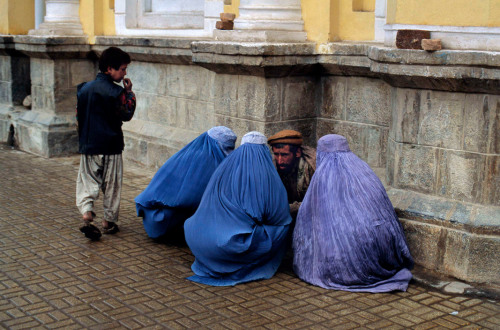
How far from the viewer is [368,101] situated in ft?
20.4

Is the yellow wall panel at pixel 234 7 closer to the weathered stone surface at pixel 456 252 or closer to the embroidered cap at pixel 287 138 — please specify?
the embroidered cap at pixel 287 138

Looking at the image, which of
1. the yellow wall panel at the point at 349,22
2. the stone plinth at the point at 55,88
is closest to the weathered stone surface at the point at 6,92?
the stone plinth at the point at 55,88

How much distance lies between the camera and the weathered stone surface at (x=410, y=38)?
16.2ft

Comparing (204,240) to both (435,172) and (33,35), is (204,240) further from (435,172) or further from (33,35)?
(33,35)

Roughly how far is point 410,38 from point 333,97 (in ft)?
5.27

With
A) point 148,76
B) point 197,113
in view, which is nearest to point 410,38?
point 197,113

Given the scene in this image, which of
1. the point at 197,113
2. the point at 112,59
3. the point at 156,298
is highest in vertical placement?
the point at 112,59

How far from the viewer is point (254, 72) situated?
20.5 feet

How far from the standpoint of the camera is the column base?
20.8 ft

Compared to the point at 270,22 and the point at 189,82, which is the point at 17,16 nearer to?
the point at 189,82

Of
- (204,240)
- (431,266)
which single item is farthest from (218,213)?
(431,266)

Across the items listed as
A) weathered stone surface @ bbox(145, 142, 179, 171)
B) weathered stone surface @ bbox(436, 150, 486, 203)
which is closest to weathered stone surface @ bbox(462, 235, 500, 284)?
weathered stone surface @ bbox(436, 150, 486, 203)

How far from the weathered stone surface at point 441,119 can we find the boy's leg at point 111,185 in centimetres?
246

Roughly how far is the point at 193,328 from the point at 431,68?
7.50 feet
